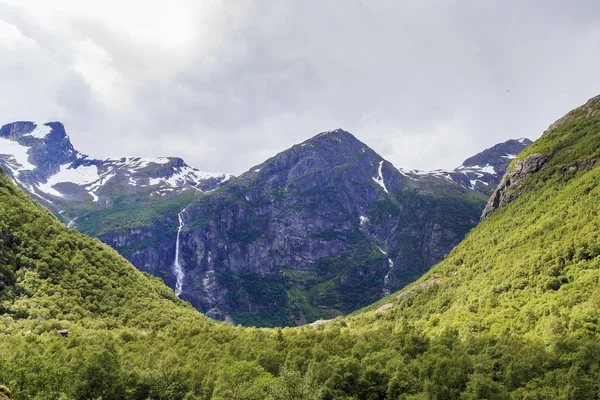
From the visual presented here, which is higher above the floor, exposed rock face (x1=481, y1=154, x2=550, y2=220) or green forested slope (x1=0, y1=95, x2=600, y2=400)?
exposed rock face (x1=481, y1=154, x2=550, y2=220)

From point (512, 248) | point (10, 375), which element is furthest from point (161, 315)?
point (512, 248)

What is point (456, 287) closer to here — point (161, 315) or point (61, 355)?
point (161, 315)

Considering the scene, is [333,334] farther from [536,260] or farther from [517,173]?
[517,173]

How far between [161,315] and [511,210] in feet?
Result: 490

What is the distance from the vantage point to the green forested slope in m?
67.1

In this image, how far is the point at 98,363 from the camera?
65812 millimetres

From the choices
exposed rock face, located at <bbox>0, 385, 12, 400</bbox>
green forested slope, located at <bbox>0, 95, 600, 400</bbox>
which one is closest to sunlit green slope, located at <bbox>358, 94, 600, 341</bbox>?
green forested slope, located at <bbox>0, 95, 600, 400</bbox>

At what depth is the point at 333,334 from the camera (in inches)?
4227

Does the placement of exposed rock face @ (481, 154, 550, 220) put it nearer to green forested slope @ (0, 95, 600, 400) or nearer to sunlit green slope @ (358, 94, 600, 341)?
sunlit green slope @ (358, 94, 600, 341)

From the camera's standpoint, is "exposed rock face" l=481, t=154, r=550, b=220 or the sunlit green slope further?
"exposed rock face" l=481, t=154, r=550, b=220

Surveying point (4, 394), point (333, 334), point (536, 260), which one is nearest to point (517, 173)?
point (536, 260)

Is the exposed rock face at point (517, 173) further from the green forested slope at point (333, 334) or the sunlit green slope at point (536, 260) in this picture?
the green forested slope at point (333, 334)

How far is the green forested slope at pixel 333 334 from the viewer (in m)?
67.1

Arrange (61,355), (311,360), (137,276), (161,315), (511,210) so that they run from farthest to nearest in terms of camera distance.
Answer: (511,210) < (137,276) < (161,315) < (311,360) < (61,355)
